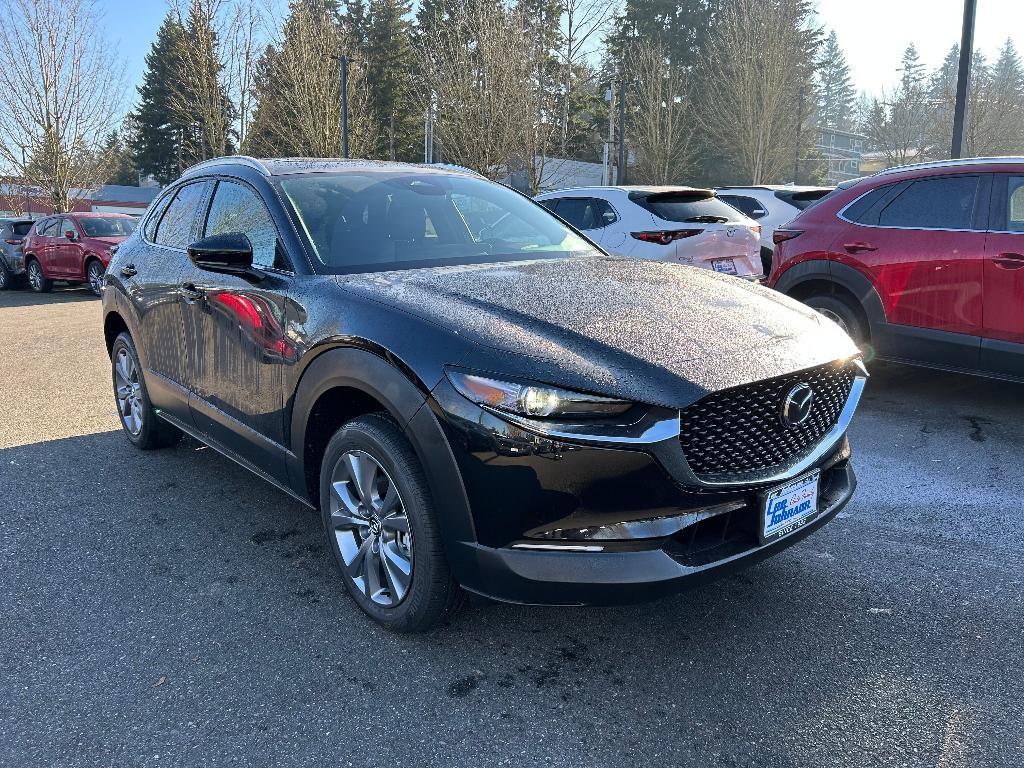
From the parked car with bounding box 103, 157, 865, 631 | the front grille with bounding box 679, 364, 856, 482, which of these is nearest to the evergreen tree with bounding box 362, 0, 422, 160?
the parked car with bounding box 103, 157, 865, 631

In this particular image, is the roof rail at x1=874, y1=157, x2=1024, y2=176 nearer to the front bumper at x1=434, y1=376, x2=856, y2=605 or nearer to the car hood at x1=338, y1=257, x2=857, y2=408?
the car hood at x1=338, y1=257, x2=857, y2=408

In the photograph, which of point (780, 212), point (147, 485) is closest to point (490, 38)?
point (780, 212)

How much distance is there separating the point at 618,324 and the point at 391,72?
2284 inches

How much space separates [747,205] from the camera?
11.9 meters

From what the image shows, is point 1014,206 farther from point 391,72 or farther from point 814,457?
point 391,72

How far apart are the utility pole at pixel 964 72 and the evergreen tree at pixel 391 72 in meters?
46.2

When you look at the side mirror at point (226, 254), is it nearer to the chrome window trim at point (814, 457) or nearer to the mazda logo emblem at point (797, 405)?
the chrome window trim at point (814, 457)

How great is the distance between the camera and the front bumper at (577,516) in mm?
2303

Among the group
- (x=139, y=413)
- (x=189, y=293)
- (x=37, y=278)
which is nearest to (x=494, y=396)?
(x=189, y=293)

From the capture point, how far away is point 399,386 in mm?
2600

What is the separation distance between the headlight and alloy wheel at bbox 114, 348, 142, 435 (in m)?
3.39

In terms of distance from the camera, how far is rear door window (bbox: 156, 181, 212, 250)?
14.3 ft

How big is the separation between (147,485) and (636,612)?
2902mm

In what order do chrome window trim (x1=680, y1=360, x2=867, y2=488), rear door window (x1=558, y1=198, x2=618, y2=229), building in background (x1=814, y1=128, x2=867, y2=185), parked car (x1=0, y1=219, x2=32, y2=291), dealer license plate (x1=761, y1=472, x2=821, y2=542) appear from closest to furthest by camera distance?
chrome window trim (x1=680, y1=360, x2=867, y2=488)
dealer license plate (x1=761, y1=472, x2=821, y2=542)
rear door window (x1=558, y1=198, x2=618, y2=229)
parked car (x1=0, y1=219, x2=32, y2=291)
building in background (x1=814, y1=128, x2=867, y2=185)
